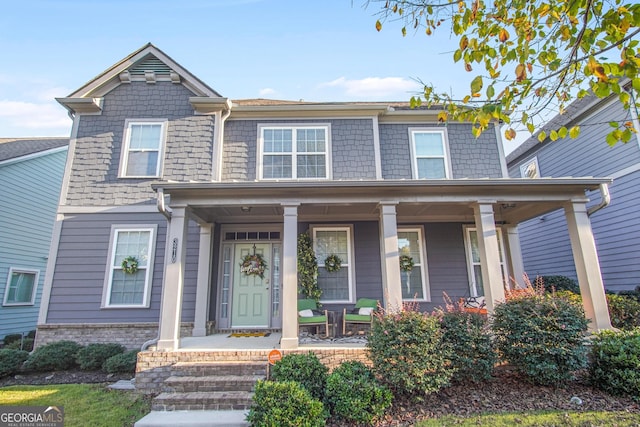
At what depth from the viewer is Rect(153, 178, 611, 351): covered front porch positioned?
5.71 metres

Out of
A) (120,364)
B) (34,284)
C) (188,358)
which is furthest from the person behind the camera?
(34,284)

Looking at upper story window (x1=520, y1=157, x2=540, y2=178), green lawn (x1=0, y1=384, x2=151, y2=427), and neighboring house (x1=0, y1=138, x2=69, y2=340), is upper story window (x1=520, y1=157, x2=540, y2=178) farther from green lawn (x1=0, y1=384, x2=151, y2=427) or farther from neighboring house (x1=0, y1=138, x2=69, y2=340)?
neighboring house (x1=0, y1=138, x2=69, y2=340)

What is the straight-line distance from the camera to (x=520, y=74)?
3201 mm

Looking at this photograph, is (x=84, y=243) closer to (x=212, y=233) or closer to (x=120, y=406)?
(x=212, y=233)

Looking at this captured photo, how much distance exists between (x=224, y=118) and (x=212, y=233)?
293 centimetres

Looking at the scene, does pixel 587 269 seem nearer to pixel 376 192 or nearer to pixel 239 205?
pixel 376 192

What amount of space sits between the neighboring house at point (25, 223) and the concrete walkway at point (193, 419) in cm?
Result: 824

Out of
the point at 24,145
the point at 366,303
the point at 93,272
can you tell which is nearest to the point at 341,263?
the point at 366,303

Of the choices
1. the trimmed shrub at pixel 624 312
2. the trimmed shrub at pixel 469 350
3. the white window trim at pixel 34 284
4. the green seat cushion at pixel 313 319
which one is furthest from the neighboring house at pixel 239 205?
the white window trim at pixel 34 284

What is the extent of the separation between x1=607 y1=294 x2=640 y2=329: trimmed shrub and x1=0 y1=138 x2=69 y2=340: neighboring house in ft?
49.4

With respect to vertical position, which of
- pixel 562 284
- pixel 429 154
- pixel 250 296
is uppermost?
pixel 429 154

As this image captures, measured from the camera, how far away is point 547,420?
3883 mm

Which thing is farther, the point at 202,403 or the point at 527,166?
the point at 527,166

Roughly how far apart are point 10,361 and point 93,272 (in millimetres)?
2005
